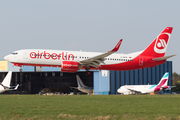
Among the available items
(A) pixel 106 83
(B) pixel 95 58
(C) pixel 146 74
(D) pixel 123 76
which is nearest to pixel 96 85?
(A) pixel 106 83

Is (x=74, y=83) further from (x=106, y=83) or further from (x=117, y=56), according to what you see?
(x=117, y=56)

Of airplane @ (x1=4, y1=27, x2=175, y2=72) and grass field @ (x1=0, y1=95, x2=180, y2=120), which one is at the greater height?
airplane @ (x1=4, y1=27, x2=175, y2=72)

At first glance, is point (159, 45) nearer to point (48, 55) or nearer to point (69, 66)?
point (69, 66)

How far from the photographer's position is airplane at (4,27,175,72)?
39.7 metres

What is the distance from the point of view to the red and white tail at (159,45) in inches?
1778

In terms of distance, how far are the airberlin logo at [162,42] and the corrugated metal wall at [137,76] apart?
29.9 m

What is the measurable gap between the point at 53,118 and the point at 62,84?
262 ft

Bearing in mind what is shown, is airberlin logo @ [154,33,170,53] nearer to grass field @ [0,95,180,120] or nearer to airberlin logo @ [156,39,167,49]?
airberlin logo @ [156,39,167,49]

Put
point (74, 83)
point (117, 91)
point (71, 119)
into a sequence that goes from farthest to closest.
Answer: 1. point (74, 83)
2. point (117, 91)
3. point (71, 119)

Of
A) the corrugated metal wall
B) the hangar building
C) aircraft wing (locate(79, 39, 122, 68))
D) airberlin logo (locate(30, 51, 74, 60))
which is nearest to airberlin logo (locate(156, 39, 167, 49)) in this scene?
aircraft wing (locate(79, 39, 122, 68))

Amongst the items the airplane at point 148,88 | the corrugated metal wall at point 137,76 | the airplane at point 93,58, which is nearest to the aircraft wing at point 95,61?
the airplane at point 93,58

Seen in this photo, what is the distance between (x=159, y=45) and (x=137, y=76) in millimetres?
31916

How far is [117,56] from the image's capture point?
43312mm

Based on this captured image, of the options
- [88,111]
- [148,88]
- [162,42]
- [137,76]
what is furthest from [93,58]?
[137,76]
